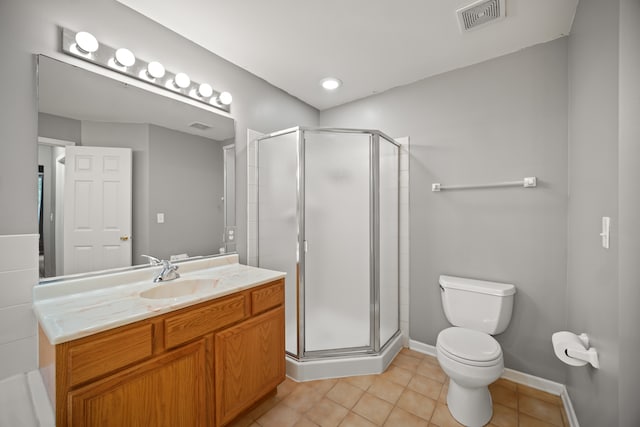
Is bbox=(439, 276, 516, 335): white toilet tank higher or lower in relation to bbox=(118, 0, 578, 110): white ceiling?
lower

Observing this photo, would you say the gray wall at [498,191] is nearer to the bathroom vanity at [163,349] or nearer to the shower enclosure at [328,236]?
the shower enclosure at [328,236]

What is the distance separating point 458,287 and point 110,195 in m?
2.35

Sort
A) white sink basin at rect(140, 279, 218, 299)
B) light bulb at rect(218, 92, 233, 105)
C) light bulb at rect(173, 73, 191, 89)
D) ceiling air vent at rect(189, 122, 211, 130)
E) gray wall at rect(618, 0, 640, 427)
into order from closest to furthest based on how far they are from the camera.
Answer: gray wall at rect(618, 0, 640, 427) < white sink basin at rect(140, 279, 218, 299) < light bulb at rect(173, 73, 191, 89) < ceiling air vent at rect(189, 122, 211, 130) < light bulb at rect(218, 92, 233, 105)

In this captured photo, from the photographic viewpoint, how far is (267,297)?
1.69m

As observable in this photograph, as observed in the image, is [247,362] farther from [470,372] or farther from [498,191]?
[498,191]

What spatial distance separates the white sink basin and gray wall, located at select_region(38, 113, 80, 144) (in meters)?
0.89

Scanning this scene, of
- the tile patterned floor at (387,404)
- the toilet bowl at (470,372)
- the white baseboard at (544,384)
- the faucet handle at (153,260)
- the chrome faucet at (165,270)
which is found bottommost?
the tile patterned floor at (387,404)

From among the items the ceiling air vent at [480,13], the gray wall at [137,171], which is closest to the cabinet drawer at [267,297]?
the gray wall at [137,171]

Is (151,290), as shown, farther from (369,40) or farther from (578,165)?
(578,165)

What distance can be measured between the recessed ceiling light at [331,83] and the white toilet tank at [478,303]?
6.33 feet

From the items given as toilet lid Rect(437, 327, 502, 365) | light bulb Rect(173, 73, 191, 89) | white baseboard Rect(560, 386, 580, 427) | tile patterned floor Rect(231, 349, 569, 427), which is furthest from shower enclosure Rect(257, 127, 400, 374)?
white baseboard Rect(560, 386, 580, 427)

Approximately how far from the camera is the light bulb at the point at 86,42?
1.35 m

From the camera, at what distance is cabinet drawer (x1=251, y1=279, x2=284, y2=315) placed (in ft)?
5.26

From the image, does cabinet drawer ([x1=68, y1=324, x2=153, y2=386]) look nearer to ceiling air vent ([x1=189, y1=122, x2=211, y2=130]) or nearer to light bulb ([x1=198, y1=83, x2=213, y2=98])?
ceiling air vent ([x1=189, y1=122, x2=211, y2=130])
